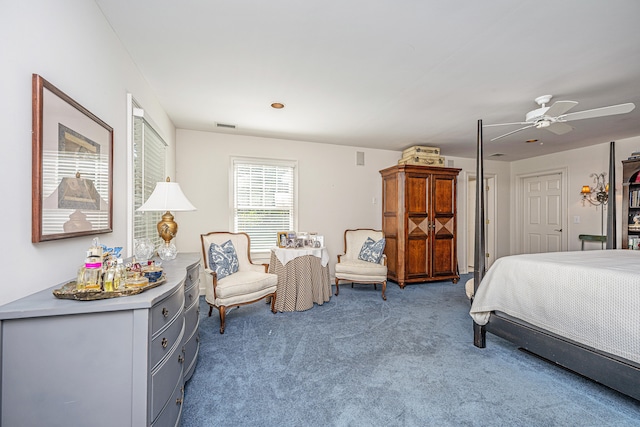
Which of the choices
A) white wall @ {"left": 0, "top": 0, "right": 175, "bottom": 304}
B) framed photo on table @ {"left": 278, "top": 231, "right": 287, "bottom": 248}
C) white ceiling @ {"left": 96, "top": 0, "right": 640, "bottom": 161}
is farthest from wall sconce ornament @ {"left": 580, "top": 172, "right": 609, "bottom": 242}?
white wall @ {"left": 0, "top": 0, "right": 175, "bottom": 304}

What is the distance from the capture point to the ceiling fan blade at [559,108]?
2408 millimetres

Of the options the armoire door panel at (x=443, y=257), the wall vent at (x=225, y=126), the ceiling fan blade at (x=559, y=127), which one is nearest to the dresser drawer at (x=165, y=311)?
the wall vent at (x=225, y=126)

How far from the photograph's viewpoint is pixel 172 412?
142 centimetres

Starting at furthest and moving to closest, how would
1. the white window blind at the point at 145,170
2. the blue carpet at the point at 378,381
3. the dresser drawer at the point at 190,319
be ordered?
the white window blind at the point at 145,170 → the dresser drawer at the point at 190,319 → the blue carpet at the point at 378,381

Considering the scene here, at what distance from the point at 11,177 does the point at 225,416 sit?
63.0 inches

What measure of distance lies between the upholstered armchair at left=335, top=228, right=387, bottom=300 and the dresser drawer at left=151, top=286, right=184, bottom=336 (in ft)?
9.79

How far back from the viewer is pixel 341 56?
2264 millimetres

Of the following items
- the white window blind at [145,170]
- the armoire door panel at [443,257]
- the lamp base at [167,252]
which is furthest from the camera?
the armoire door panel at [443,257]

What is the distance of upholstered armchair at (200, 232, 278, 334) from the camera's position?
3.04m

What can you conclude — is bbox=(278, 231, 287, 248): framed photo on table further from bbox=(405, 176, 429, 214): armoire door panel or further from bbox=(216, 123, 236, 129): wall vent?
bbox=(405, 176, 429, 214): armoire door panel

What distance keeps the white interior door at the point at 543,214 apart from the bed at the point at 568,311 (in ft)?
11.7

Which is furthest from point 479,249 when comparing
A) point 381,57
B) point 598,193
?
point 598,193

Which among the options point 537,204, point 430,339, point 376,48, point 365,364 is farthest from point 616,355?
point 537,204

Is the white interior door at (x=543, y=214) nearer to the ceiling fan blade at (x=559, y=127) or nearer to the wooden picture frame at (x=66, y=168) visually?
the ceiling fan blade at (x=559, y=127)
